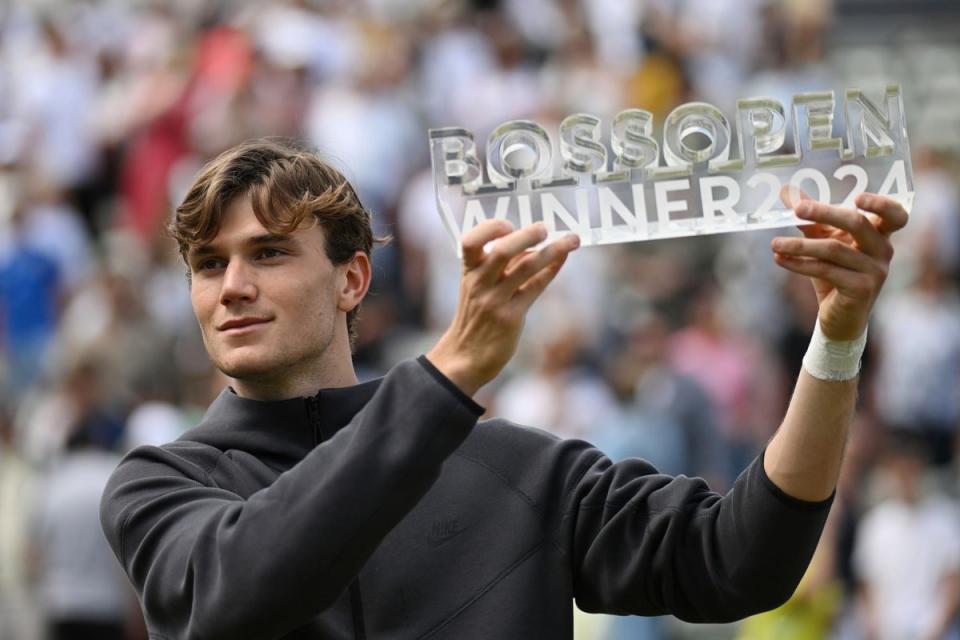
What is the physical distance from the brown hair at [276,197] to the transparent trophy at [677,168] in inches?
14.8

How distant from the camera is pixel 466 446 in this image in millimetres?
3518

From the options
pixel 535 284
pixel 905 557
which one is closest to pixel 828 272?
pixel 535 284

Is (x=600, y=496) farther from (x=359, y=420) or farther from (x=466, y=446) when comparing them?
(x=359, y=420)

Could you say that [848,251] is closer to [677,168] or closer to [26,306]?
[677,168]

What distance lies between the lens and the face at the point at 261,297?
338 cm

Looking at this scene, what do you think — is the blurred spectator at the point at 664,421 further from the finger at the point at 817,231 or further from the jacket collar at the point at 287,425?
the finger at the point at 817,231

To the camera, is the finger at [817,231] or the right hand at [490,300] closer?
the right hand at [490,300]

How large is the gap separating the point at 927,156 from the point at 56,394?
17.8ft

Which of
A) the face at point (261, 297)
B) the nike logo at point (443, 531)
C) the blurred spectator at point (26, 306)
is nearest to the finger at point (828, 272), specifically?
the nike logo at point (443, 531)

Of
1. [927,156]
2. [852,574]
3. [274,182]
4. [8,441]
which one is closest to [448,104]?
[927,156]

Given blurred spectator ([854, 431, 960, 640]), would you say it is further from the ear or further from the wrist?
the wrist

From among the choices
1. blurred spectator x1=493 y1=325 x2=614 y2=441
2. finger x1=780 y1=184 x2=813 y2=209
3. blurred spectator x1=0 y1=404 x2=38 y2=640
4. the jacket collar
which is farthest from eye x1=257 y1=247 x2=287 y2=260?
blurred spectator x1=0 y1=404 x2=38 y2=640

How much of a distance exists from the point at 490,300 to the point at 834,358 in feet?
2.09

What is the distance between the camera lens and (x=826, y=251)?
3.01 meters
